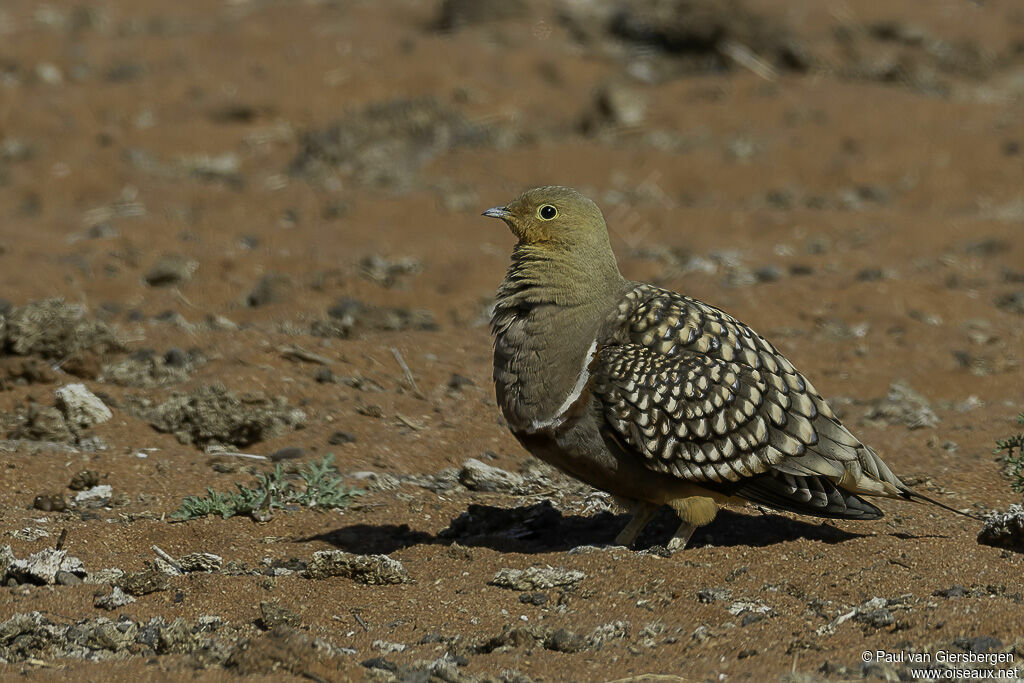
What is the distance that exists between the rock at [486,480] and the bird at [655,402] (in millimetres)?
1058

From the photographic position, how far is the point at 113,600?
5.08m

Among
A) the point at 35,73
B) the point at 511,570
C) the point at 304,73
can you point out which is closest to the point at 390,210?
the point at 304,73

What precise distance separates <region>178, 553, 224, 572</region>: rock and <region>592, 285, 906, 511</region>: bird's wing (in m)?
1.77

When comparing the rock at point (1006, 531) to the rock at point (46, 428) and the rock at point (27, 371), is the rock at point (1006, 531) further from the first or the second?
the rock at point (27, 371)

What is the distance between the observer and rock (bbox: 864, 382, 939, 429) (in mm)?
7770

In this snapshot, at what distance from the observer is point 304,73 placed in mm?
16375

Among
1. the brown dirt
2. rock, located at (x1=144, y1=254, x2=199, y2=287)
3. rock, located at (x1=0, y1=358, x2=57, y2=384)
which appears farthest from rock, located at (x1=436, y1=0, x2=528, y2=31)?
rock, located at (x1=0, y1=358, x2=57, y2=384)

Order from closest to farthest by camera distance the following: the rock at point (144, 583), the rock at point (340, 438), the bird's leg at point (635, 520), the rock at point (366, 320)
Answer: the rock at point (144, 583)
the bird's leg at point (635, 520)
the rock at point (340, 438)
the rock at point (366, 320)

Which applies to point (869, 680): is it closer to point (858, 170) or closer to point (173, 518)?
point (173, 518)

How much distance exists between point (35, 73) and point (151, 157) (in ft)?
11.3

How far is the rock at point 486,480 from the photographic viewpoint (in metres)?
6.89

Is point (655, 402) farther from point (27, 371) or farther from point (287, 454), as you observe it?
point (27, 371)

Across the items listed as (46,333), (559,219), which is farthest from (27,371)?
(559,219)

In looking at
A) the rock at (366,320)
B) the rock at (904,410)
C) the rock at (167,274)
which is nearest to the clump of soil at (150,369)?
the rock at (366,320)
